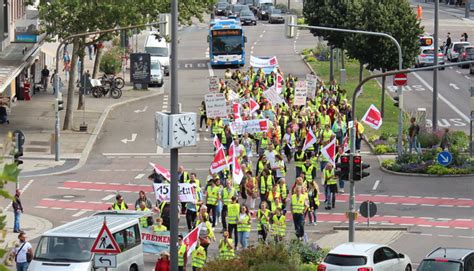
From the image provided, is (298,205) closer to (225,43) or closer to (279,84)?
(279,84)

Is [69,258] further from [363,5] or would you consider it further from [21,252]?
[363,5]

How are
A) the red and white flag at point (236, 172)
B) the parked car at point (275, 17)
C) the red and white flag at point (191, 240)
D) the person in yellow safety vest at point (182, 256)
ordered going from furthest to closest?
the parked car at point (275, 17)
the red and white flag at point (236, 172)
the person in yellow safety vest at point (182, 256)
the red and white flag at point (191, 240)

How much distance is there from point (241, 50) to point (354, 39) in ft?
67.0

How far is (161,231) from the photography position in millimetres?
32062

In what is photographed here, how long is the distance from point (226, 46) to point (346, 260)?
54417 millimetres

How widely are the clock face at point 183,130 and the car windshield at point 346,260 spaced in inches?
182

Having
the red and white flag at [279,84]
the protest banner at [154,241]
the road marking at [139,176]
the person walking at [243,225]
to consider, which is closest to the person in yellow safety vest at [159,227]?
the protest banner at [154,241]

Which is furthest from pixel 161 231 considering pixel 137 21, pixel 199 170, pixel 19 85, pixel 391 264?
pixel 19 85

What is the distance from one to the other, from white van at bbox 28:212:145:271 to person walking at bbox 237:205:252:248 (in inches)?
162

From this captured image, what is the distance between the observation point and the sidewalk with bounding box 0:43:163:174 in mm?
51906

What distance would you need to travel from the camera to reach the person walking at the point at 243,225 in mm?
34000

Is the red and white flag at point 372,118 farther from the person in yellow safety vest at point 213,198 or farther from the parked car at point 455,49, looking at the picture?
the parked car at point 455,49

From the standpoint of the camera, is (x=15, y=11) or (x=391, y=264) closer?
(x=391, y=264)

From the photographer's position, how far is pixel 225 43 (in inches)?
3243
